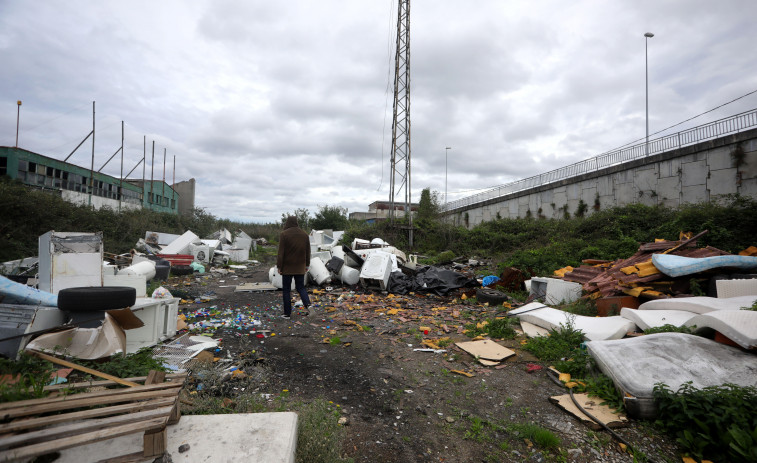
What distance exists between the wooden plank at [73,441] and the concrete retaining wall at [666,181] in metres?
12.3

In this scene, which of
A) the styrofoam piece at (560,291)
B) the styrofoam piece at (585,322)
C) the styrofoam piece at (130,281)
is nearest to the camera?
the styrofoam piece at (585,322)

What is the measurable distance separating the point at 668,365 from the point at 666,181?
10274mm

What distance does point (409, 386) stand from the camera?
334cm

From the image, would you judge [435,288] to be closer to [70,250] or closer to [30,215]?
[70,250]

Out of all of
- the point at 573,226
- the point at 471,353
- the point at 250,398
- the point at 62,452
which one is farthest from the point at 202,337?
the point at 573,226

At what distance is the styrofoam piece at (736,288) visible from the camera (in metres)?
4.35

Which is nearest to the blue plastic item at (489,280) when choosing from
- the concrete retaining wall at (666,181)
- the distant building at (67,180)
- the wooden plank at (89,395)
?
the concrete retaining wall at (666,181)

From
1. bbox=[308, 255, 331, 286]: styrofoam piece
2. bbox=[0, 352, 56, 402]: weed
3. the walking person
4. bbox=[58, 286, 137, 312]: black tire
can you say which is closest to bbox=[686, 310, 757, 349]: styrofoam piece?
bbox=[0, 352, 56, 402]: weed

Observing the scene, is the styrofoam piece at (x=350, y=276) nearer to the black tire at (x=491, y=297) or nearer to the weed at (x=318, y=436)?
the black tire at (x=491, y=297)

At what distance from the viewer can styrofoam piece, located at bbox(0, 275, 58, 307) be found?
332 cm

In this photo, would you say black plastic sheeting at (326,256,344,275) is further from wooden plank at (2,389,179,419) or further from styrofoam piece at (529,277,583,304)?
wooden plank at (2,389,179,419)

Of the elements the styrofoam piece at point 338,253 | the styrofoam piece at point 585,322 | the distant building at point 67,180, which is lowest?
the styrofoam piece at point 585,322

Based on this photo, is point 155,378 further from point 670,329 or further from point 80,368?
point 670,329

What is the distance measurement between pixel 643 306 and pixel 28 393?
601 centimetres
